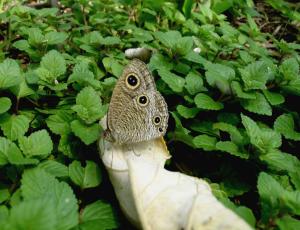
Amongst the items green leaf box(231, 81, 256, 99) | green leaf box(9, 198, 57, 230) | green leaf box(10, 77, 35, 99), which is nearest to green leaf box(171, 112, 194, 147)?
green leaf box(231, 81, 256, 99)

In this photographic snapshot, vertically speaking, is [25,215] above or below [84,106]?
above

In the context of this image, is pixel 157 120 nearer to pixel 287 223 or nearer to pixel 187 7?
pixel 287 223

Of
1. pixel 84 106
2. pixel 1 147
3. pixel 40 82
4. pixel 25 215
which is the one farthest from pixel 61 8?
pixel 25 215

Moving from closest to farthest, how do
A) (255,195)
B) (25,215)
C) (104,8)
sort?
(25,215) → (255,195) → (104,8)

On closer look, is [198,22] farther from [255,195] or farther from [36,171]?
[36,171]

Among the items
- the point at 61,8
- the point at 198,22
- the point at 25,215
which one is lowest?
the point at 61,8

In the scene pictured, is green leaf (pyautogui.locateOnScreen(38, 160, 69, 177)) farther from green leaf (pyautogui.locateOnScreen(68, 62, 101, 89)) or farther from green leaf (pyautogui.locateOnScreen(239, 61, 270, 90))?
green leaf (pyautogui.locateOnScreen(239, 61, 270, 90))

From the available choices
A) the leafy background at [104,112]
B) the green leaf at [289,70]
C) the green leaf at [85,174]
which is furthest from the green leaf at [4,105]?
the green leaf at [289,70]

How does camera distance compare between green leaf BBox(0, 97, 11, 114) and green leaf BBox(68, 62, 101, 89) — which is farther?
green leaf BBox(68, 62, 101, 89)
